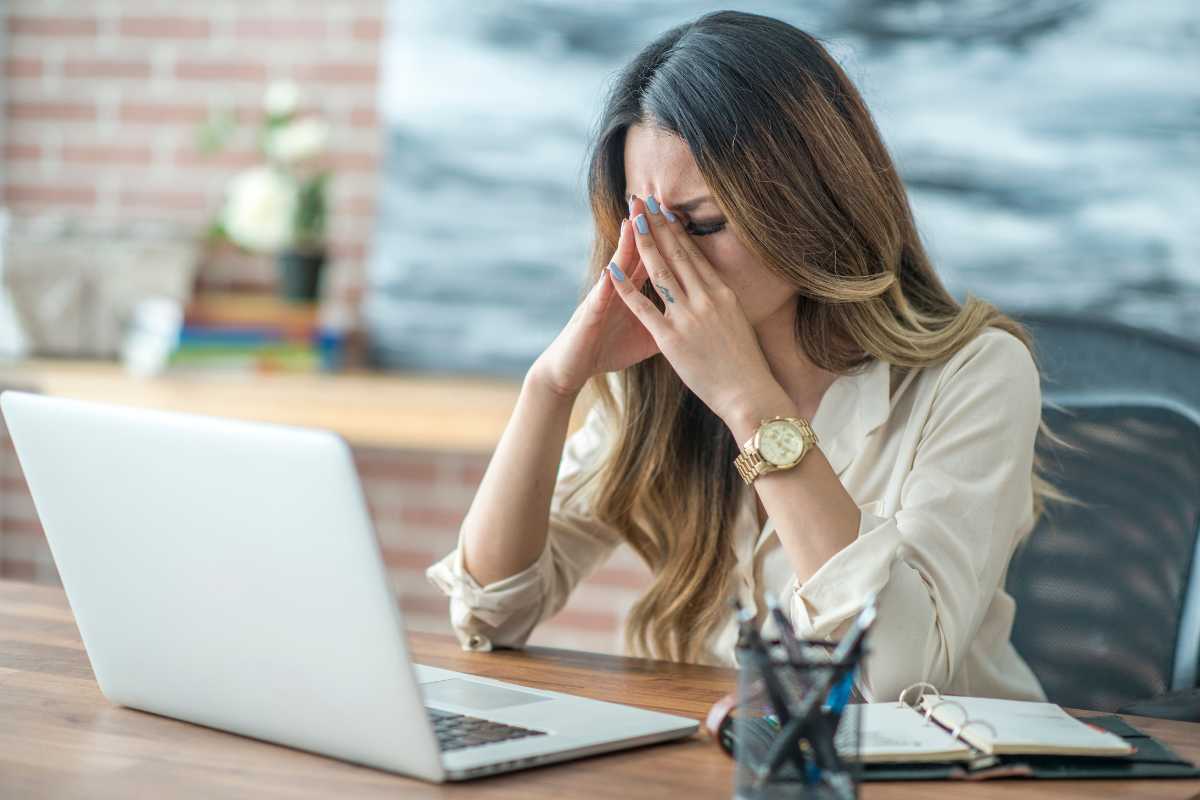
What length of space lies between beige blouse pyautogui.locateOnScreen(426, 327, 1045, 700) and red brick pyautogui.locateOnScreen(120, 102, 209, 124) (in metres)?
1.95

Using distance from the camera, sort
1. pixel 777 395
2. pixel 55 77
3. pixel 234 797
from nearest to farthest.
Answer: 1. pixel 234 797
2. pixel 777 395
3. pixel 55 77

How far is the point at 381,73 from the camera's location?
306 cm

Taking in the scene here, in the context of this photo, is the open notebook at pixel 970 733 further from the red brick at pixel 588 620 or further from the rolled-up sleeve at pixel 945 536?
the red brick at pixel 588 620

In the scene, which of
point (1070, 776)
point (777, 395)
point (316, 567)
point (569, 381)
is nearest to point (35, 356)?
point (569, 381)

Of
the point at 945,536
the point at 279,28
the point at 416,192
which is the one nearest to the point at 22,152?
the point at 279,28

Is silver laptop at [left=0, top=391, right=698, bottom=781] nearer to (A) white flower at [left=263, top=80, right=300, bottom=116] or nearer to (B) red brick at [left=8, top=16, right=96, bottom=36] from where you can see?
(A) white flower at [left=263, top=80, right=300, bottom=116]

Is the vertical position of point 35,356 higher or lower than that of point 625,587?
higher

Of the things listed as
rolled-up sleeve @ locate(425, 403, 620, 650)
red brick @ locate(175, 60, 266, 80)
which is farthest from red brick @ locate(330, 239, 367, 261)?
rolled-up sleeve @ locate(425, 403, 620, 650)

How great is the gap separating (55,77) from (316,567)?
2.82 meters

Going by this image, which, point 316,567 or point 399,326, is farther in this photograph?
point 399,326

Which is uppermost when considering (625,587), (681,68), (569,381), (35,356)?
(681,68)

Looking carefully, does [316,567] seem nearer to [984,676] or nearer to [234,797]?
[234,797]

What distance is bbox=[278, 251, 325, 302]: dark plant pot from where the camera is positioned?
117 inches

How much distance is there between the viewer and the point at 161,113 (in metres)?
3.20
